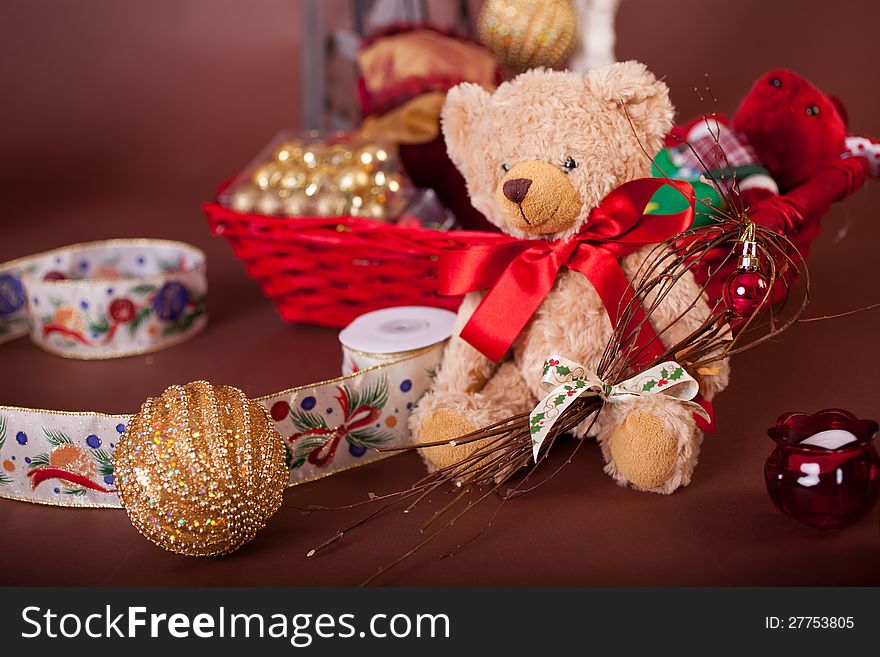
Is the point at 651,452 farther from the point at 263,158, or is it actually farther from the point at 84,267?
the point at 84,267

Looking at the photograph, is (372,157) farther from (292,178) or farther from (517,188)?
(517,188)

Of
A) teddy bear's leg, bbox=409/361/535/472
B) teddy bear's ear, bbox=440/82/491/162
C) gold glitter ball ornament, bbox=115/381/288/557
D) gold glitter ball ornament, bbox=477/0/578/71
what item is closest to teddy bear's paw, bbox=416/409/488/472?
teddy bear's leg, bbox=409/361/535/472

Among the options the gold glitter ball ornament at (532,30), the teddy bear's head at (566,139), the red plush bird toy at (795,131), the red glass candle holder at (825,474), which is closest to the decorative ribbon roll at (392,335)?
the teddy bear's head at (566,139)

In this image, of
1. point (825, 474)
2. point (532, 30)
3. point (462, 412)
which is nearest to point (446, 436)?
point (462, 412)

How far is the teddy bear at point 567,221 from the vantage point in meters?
1.13

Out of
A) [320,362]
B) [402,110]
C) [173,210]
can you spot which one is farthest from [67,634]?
[173,210]

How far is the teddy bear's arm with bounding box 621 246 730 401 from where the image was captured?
3.83ft

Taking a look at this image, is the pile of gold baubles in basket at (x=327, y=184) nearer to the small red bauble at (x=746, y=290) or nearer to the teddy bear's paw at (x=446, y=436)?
the teddy bear's paw at (x=446, y=436)

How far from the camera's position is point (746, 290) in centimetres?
104

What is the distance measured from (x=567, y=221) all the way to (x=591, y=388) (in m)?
0.19

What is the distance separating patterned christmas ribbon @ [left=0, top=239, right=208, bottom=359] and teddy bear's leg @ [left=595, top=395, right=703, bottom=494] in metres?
0.82

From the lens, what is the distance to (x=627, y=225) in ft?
3.79

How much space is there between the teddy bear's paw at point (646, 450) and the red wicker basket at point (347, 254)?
0.40 metres

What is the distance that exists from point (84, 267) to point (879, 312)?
53.2 inches
